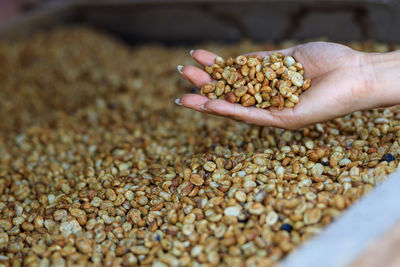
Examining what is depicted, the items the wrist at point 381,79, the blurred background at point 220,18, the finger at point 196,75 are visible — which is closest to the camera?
the wrist at point 381,79

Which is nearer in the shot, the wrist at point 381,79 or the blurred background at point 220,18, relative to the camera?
the wrist at point 381,79

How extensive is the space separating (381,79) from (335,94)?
17 centimetres

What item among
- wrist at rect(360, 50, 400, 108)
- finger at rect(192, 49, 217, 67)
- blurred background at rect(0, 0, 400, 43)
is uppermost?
wrist at rect(360, 50, 400, 108)

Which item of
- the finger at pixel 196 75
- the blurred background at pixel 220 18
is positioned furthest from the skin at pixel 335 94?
the blurred background at pixel 220 18

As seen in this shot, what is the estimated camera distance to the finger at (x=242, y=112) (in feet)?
4.60

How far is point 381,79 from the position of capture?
1.38m

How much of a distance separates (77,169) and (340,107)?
1128 mm

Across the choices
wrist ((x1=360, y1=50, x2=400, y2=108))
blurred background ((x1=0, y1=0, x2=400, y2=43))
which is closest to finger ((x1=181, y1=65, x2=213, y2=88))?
wrist ((x1=360, y1=50, x2=400, y2=108))

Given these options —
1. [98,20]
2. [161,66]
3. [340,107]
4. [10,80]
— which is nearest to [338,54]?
[340,107]

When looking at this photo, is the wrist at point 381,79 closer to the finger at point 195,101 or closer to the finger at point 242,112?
the finger at point 242,112


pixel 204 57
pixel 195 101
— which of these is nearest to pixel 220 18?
pixel 204 57

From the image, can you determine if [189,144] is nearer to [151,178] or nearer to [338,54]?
[151,178]

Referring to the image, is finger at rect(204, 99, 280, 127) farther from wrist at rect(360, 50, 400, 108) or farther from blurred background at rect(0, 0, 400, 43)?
blurred background at rect(0, 0, 400, 43)

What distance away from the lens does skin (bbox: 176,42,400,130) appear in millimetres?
1374
